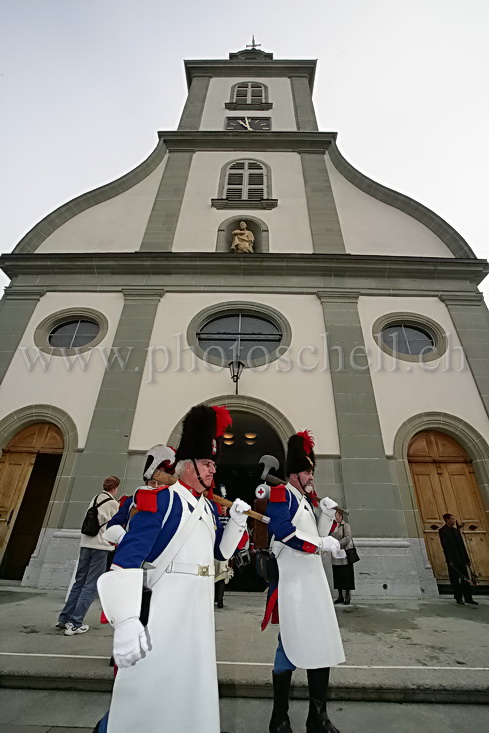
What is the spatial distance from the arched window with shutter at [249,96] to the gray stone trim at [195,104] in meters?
1.37

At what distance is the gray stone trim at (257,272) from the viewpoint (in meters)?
10.7

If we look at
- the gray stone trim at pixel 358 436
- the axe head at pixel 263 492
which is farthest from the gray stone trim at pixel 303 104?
the axe head at pixel 263 492

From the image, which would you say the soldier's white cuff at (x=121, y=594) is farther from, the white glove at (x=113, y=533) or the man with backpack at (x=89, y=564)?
the man with backpack at (x=89, y=564)

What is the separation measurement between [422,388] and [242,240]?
6.90m

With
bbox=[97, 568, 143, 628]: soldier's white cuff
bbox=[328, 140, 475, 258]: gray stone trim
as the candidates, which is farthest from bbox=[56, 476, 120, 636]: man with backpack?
bbox=[328, 140, 475, 258]: gray stone trim

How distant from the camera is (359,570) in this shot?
6934mm

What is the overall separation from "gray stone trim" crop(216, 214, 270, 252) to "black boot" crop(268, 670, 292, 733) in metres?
10.6

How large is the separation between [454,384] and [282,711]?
847 cm

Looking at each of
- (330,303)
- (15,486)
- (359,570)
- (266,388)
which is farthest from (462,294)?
(15,486)

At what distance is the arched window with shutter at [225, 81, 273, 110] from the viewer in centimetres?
1739

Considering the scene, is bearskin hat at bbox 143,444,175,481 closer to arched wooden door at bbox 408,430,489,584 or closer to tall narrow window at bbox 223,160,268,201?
arched wooden door at bbox 408,430,489,584

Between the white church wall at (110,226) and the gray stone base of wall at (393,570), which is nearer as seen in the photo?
the gray stone base of wall at (393,570)

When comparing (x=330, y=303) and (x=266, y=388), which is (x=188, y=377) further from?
(x=330, y=303)

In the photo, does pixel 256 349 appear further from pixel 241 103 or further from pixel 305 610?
pixel 241 103
